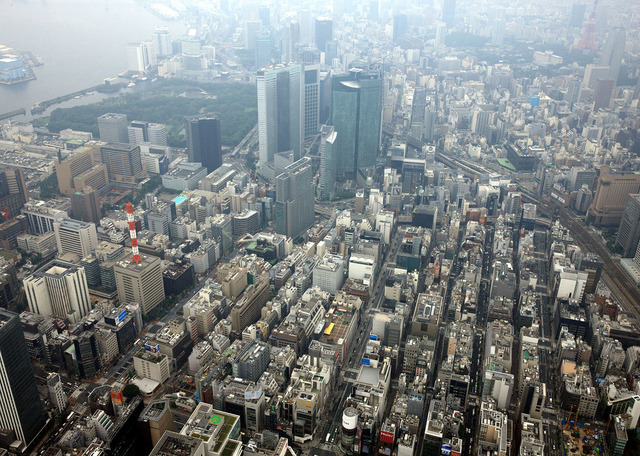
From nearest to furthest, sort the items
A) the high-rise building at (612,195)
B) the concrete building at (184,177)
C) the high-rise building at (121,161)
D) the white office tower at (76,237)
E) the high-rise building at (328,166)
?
the white office tower at (76,237) < the high-rise building at (612,195) < the high-rise building at (328,166) < the concrete building at (184,177) < the high-rise building at (121,161)

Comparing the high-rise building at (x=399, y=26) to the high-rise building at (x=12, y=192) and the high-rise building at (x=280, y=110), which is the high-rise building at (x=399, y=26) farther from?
the high-rise building at (x=12, y=192)

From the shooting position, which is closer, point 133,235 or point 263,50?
point 133,235

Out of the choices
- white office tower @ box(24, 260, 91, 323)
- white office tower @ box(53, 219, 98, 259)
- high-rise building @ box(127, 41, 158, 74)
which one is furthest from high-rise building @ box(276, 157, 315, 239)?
high-rise building @ box(127, 41, 158, 74)

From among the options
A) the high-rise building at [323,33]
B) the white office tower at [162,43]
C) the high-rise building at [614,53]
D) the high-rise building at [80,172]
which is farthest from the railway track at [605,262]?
the white office tower at [162,43]

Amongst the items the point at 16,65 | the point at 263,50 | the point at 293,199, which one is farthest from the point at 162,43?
the point at 293,199

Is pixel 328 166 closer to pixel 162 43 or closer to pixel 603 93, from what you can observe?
pixel 603 93

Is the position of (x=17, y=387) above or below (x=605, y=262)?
above

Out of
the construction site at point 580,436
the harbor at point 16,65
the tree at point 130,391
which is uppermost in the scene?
the harbor at point 16,65

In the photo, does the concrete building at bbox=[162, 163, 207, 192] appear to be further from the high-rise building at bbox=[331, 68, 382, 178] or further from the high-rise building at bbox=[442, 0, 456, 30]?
the high-rise building at bbox=[442, 0, 456, 30]
